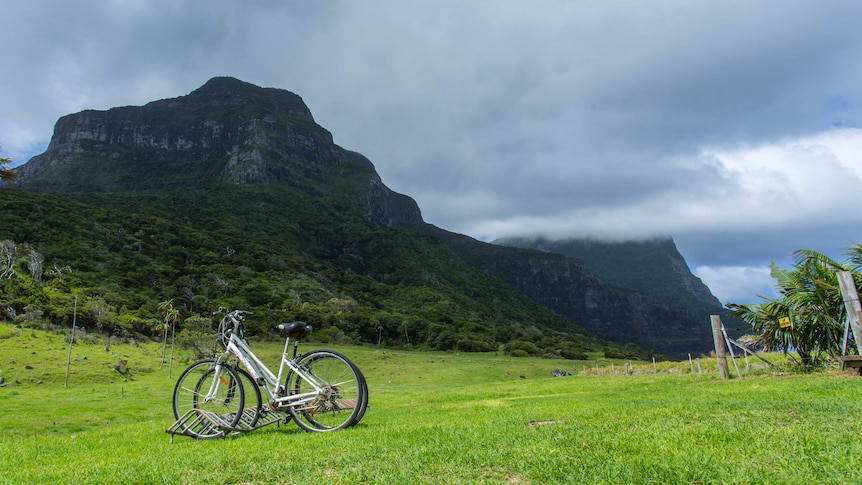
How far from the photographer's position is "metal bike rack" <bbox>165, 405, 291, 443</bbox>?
24.0 feet

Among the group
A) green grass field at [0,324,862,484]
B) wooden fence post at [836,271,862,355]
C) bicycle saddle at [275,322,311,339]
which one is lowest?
green grass field at [0,324,862,484]

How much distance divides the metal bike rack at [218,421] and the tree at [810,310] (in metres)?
17.6

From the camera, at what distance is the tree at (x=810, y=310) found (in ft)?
53.2

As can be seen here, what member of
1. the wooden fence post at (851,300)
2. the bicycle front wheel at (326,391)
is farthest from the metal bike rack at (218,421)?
the wooden fence post at (851,300)

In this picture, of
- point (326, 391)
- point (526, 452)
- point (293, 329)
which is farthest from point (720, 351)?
point (293, 329)

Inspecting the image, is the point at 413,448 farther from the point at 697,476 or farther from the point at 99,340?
the point at 99,340

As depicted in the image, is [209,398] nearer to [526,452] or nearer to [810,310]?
[526,452]

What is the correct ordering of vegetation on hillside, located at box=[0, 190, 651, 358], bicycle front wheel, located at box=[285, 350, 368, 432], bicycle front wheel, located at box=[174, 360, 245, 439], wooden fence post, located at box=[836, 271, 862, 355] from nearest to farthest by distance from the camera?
bicycle front wheel, located at box=[285, 350, 368, 432]
bicycle front wheel, located at box=[174, 360, 245, 439]
wooden fence post, located at box=[836, 271, 862, 355]
vegetation on hillside, located at box=[0, 190, 651, 358]

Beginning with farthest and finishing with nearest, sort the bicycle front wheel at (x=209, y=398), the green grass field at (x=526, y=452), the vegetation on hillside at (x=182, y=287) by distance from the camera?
the vegetation on hillside at (x=182, y=287) < the bicycle front wheel at (x=209, y=398) < the green grass field at (x=526, y=452)

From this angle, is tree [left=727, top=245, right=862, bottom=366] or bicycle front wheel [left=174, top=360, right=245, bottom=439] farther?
tree [left=727, top=245, right=862, bottom=366]

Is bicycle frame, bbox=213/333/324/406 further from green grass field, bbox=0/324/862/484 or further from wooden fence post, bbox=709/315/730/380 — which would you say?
wooden fence post, bbox=709/315/730/380

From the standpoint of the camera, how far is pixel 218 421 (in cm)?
726

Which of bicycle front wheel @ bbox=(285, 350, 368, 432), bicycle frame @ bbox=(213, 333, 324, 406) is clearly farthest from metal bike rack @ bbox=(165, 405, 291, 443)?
bicycle front wheel @ bbox=(285, 350, 368, 432)

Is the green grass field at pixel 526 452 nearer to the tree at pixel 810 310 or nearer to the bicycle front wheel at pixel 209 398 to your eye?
the bicycle front wheel at pixel 209 398
